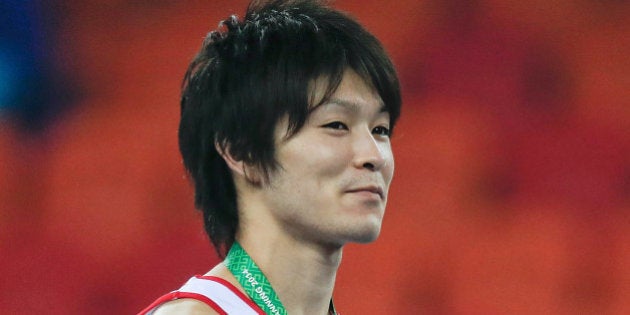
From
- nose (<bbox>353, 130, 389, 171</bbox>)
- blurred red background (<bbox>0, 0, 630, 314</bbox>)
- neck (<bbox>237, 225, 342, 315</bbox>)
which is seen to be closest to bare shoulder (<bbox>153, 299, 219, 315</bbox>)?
neck (<bbox>237, 225, 342, 315</bbox>)

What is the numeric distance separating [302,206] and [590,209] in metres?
2.41

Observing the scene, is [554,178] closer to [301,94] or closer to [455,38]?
[455,38]

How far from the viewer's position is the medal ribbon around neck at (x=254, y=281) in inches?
70.7

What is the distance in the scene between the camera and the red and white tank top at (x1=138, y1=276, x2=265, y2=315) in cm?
176

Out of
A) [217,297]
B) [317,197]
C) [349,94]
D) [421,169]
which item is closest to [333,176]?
[317,197]

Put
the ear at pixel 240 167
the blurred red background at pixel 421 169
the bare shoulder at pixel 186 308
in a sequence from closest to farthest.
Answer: the bare shoulder at pixel 186 308, the ear at pixel 240 167, the blurred red background at pixel 421 169

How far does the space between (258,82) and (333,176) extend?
247 mm

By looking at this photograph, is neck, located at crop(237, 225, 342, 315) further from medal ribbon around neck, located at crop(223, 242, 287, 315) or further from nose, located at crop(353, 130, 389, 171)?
nose, located at crop(353, 130, 389, 171)

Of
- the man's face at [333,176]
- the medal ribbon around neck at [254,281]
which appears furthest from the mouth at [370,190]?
the medal ribbon around neck at [254,281]

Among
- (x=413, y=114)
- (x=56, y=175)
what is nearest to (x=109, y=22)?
(x=56, y=175)

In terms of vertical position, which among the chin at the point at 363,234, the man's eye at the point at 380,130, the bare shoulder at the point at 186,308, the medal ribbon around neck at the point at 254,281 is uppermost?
the man's eye at the point at 380,130

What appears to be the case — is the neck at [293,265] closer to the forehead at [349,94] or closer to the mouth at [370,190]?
the mouth at [370,190]

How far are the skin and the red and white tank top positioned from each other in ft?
0.05

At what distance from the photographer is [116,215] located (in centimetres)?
389
